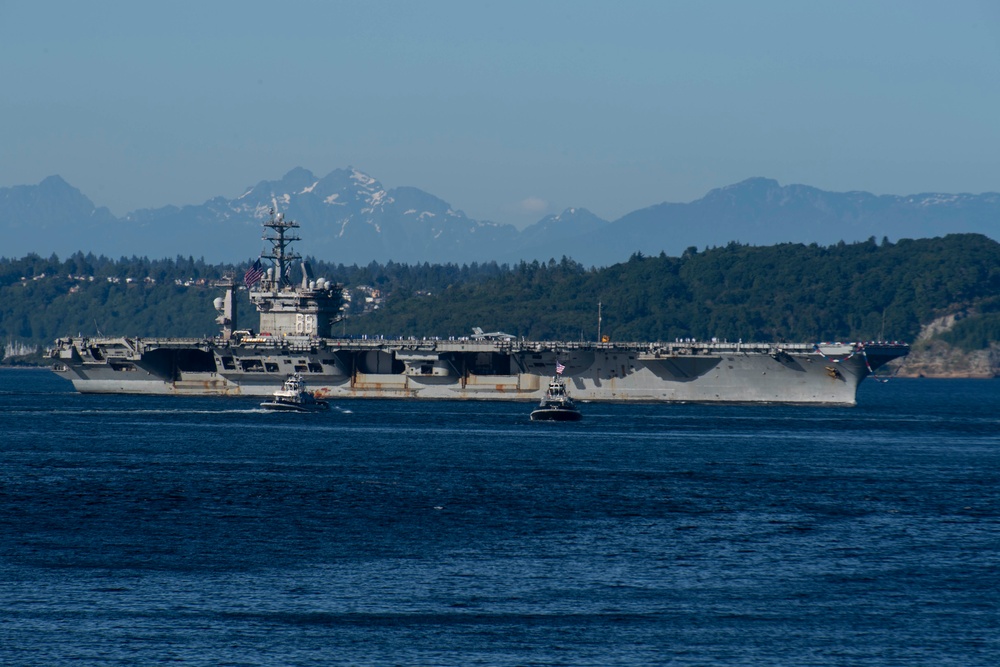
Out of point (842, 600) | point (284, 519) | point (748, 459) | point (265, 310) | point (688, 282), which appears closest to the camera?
point (842, 600)

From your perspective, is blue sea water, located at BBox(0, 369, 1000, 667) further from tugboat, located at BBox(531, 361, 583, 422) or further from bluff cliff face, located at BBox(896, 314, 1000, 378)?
Answer: bluff cliff face, located at BBox(896, 314, 1000, 378)

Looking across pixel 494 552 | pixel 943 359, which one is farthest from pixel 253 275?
pixel 943 359

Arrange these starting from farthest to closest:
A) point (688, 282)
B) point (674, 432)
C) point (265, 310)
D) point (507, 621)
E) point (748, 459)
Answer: point (688, 282), point (265, 310), point (674, 432), point (748, 459), point (507, 621)

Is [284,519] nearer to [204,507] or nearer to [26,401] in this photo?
[204,507]

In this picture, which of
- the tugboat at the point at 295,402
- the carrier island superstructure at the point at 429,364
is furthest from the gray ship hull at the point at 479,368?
the tugboat at the point at 295,402

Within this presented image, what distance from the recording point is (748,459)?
4438 centimetres

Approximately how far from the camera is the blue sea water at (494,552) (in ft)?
66.5

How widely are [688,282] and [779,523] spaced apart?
161 metres

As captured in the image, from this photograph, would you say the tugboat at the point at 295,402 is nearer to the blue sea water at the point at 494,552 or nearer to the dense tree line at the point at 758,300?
the blue sea water at the point at 494,552

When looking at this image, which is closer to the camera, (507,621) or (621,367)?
(507,621)

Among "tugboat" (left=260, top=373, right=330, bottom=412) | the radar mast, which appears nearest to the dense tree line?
the radar mast

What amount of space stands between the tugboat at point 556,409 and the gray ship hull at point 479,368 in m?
7.51

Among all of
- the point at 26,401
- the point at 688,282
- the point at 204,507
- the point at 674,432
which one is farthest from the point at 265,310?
the point at 688,282

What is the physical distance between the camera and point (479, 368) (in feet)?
230
